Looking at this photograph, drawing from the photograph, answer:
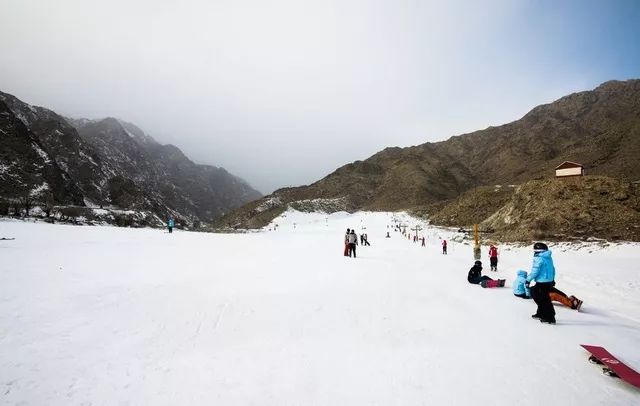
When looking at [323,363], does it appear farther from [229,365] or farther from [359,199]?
[359,199]

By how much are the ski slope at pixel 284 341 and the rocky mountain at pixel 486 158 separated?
81.8 m

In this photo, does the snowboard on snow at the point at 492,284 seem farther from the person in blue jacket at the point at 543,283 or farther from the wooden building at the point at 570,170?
the wooden building at the point at 570,170

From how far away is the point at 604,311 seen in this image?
359 inches

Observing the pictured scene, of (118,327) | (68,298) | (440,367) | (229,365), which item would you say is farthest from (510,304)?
(68,298)

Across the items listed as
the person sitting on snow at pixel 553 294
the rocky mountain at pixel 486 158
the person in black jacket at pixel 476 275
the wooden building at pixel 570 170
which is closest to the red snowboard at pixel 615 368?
the person sitting on snow at pixel 553 294

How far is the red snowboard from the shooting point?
15.1 ft

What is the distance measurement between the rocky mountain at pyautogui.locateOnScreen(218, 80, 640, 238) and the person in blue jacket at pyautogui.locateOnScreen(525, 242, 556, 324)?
278ft

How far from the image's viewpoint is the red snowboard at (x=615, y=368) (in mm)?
4613

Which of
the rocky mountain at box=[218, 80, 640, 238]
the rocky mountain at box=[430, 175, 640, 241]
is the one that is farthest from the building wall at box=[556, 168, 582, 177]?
the rocky mountain at box=[218, 80, 640, 238]

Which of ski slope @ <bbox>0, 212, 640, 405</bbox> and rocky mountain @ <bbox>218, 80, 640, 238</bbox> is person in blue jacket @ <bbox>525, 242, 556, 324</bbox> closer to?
ski slope @ <bbox>0, 212, 640, 405</bbox>

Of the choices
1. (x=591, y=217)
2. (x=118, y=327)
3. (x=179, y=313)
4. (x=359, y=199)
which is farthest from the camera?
(x=359, y=199)

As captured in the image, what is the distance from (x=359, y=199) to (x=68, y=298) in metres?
112

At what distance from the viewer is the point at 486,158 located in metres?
142

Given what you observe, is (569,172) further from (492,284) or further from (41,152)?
(41,152)
